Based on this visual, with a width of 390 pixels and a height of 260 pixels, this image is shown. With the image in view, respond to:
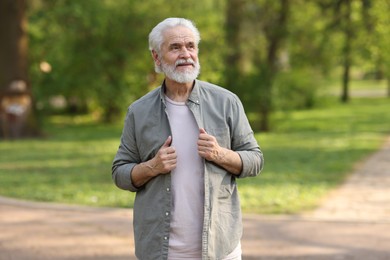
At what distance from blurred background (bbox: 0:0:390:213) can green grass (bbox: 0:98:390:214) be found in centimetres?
4

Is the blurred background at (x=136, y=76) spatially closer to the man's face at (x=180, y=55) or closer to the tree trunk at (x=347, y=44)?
the tree trunk at (x=347, y=44)

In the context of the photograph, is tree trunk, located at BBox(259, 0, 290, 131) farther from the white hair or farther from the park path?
the white hair

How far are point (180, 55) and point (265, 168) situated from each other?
1138 cm

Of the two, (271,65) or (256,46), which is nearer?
(271,65)

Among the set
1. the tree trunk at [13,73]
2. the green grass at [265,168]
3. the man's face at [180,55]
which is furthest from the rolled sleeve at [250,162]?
the tree trunk at [13,73]

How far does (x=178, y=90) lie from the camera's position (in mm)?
3719

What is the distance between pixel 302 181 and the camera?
1302 cm

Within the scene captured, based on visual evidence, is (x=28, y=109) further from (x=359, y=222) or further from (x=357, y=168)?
(x=359, y=222)

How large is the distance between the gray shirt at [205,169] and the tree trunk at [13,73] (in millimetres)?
19122

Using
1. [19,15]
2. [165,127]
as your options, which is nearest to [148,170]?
[165,127]

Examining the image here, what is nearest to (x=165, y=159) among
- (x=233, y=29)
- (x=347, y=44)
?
(x=233, y=29)

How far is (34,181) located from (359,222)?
5757 millimetres

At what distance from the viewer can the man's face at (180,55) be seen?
362 cm

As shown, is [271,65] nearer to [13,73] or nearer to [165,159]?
[13,73]
